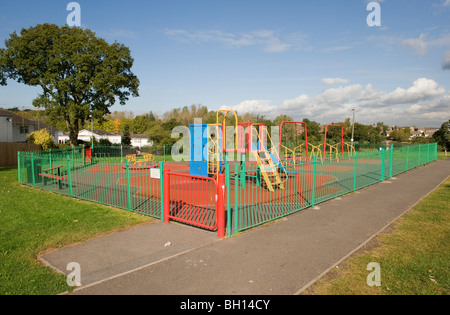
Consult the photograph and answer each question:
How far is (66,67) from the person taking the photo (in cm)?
3188

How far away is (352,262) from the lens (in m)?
5.23

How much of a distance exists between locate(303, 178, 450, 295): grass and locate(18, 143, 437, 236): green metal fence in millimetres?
2554

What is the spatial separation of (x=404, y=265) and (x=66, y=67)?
117ft

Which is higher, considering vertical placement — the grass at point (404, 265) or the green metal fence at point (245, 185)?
the green metal fence at point (245, 185)

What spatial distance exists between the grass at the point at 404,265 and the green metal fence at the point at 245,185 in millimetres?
2554

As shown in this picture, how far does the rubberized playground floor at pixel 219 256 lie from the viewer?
4383mm

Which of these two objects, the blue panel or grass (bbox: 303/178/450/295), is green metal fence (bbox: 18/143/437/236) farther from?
grass (bbox: 303/178/450/295)

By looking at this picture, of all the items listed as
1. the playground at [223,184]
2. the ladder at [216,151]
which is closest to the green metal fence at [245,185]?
the playground at [223,184]

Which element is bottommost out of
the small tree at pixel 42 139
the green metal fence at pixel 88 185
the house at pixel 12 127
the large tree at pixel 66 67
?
the green metal fence at pixel 88 185

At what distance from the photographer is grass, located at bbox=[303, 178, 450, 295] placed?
169 inches

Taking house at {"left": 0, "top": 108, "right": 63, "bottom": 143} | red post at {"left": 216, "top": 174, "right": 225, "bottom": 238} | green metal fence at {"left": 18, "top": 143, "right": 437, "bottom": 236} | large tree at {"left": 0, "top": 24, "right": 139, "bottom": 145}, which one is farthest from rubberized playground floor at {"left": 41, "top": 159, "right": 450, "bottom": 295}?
house at {"left": 0, "top": 108, "right": 63, "bottom": 143}

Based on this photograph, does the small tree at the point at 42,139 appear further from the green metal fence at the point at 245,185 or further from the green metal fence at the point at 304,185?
the green metal fence at the point at 304,185
